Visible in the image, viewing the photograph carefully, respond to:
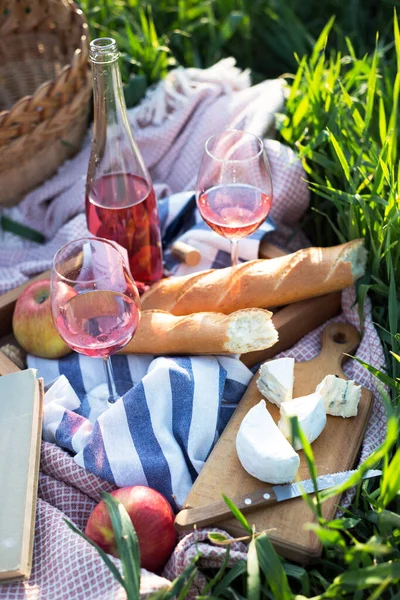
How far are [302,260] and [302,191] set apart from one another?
339 mm

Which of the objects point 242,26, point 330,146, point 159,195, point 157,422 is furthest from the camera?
point 242,26

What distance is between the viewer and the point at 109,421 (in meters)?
1.29

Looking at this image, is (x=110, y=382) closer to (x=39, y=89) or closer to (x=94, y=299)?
(x=94, y=299)

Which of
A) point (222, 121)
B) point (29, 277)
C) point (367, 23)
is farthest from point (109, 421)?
point (367, 23)

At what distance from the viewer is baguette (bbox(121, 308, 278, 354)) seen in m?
1.33

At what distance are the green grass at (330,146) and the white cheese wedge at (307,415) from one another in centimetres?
12

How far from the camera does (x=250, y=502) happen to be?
3.75 feet

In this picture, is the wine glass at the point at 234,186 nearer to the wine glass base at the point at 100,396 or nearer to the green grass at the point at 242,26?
the wine glass base at the point at 100,396

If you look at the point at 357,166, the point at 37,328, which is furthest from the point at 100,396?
the point at 357,166

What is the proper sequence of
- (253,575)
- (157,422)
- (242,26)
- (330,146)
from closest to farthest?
(253,575)
(157,422)
(330,146)
(242,26)

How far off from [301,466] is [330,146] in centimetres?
82

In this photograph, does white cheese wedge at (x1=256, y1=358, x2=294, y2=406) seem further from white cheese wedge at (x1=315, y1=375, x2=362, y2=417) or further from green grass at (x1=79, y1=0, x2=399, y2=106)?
green grass at (x1=79, y1=0, x2=399, y2=106)

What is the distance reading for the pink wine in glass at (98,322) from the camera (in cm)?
124

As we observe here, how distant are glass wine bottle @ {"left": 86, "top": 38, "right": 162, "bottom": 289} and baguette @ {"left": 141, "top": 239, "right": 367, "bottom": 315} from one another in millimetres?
137
